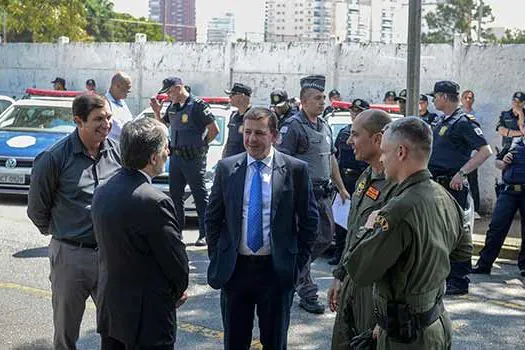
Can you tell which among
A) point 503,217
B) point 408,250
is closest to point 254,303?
point 408,250

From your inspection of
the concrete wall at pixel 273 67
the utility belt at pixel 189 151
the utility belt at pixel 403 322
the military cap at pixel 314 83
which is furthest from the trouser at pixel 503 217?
the utility belt at pixel 403 322

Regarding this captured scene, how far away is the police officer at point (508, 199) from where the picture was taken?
865cm

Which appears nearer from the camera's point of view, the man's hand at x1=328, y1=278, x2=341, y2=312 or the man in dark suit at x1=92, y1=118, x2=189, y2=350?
the man in dark suit at x1=92, y1=118, x2=189, y2=350

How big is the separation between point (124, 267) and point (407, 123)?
1.49 meters

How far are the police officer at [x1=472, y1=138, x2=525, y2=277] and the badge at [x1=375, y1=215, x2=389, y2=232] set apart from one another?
542 cm

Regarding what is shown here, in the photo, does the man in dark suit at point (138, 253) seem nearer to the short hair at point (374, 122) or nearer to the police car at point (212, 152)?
the short hair at point (374, 122)

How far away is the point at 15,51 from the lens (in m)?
24.5

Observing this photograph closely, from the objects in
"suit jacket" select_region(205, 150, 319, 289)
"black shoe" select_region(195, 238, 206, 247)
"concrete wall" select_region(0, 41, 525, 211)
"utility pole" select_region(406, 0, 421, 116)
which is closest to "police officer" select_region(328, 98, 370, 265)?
"utility pole" select_region(406, 0, 421, 116)

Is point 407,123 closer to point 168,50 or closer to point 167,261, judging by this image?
point 167,261

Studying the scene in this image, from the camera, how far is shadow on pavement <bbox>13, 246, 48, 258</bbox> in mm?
8898

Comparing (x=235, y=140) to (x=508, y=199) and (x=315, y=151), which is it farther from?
(x=508, y=199)

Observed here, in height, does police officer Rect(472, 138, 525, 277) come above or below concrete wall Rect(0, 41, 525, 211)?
below

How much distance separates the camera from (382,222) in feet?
11.8

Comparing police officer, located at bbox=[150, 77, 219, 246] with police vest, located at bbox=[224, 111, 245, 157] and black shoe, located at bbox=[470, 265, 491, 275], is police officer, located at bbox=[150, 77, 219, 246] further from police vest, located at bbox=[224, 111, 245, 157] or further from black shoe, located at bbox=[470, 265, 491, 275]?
black shoe, located at bbox=[470, 265, 491, 275]
